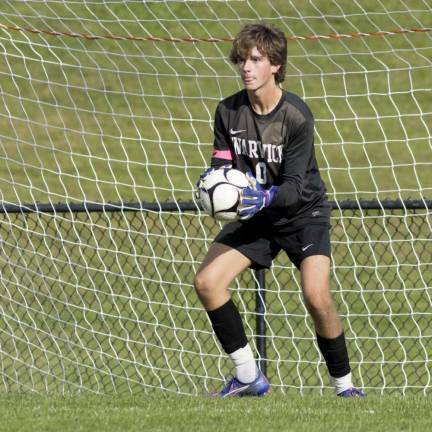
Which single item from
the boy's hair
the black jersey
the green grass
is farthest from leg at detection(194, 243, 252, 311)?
the boy's hair

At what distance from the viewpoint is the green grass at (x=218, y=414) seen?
213 inches

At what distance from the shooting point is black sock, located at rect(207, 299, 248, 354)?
648 cm

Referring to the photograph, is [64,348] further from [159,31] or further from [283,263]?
[159,31]

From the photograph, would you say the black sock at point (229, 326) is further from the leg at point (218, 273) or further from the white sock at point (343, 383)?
the white sock at point (343, 383)

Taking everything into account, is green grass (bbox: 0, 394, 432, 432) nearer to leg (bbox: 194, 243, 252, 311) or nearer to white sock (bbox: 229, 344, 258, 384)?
white sock (bbox: 229, 344, 258, 384)

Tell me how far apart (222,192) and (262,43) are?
0.82 metres

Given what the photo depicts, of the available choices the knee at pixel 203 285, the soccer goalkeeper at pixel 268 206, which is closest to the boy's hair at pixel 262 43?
the soccer goalkeeper at pixel 268 206

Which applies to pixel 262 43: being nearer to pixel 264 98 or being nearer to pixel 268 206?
pixel 264 98

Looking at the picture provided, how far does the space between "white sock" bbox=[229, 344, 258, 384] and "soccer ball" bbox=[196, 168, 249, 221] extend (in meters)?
0.92

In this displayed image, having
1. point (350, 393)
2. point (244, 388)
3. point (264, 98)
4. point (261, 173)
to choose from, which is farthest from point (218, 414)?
point (264, 98)

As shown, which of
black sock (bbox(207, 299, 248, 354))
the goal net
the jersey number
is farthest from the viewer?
the goal net

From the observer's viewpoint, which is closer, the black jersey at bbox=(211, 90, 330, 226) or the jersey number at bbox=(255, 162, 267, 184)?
the black jersey at bbox=(211, 90, 330, 226)

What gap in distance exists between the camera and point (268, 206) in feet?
20.0

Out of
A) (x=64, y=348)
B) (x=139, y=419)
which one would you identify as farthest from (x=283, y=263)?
(x=139, y=419)
